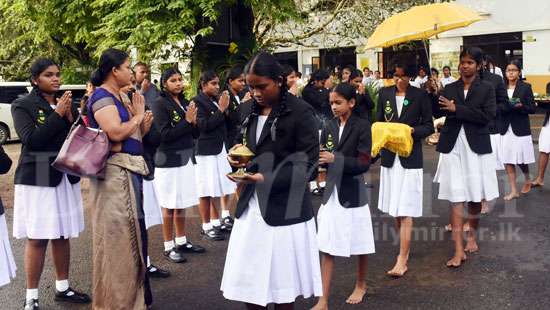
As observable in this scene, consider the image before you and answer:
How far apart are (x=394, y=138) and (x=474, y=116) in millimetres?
915

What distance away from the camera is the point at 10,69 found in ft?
81.7

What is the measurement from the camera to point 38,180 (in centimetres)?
473

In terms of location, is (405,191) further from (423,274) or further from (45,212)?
(45,212)

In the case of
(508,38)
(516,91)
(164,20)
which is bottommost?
(516,91)

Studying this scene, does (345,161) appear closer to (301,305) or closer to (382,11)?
(301,305)

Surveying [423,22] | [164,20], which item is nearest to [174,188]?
[423,22]

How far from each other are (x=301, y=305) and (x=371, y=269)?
3.82 ft

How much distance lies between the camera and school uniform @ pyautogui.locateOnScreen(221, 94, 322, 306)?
345 centimetres

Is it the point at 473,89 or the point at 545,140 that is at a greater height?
the point at 473,89

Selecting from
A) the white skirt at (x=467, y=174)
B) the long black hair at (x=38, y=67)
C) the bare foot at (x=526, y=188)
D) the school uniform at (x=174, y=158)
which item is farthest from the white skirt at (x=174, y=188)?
the bare foot at (x=526, y=188)

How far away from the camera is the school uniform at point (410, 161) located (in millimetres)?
5379

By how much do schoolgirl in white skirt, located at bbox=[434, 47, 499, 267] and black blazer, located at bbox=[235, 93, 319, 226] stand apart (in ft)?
8.08

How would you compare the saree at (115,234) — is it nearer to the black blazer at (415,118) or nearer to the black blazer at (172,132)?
the black blazer at (172,132)

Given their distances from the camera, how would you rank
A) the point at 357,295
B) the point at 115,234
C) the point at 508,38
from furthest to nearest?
the point at 508,38 → the point at 357,295 → the point at 115,234
